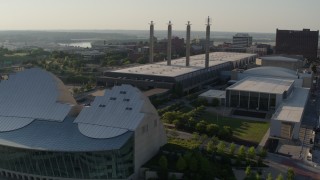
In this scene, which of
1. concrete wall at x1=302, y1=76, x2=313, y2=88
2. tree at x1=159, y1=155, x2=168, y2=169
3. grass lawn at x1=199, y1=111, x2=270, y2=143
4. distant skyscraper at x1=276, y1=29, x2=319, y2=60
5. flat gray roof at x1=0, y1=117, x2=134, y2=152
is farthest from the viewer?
distant skyscraper at x1=276, y1=29, x2=319, y2=60

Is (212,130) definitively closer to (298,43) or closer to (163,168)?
(163,168)

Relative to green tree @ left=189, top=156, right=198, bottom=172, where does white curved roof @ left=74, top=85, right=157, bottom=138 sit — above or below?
above

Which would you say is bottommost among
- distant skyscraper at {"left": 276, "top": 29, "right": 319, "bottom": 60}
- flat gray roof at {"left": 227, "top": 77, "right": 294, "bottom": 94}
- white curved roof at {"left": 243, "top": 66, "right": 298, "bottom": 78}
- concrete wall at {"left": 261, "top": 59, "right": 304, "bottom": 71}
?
flat gray roof at {"left": 227, "top": 77, "right": 294, "bottom": 94}

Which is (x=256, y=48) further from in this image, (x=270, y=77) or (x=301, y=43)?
(x=270, y=77)

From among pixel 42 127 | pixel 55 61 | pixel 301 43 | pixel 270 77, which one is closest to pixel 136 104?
pixel 42 127

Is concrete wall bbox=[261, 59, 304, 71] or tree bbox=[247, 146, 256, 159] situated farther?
concrete wall bbox=[261, 59, 304, 71]

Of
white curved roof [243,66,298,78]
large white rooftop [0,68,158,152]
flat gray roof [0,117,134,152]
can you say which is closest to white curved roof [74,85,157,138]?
large white rooftop [0,68,158,152]

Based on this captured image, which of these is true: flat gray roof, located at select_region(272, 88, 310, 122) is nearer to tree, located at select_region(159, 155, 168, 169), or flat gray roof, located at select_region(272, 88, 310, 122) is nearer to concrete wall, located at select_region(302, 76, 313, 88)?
concrete wall, located at select_region(302, 76, 313, 88)
